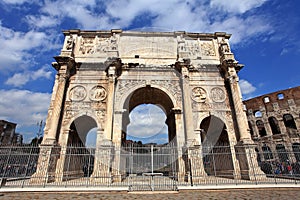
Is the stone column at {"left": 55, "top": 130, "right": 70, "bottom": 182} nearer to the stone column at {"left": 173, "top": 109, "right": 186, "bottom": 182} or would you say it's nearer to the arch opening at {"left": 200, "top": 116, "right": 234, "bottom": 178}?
the stone column at {"left": 173, "top": 109, "right": 186, "bottom": 182}

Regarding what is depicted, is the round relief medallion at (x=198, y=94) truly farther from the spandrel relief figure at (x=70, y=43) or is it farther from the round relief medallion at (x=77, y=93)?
the spandrel relief figure at (x=70, y=43)

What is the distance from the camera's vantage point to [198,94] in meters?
12.5

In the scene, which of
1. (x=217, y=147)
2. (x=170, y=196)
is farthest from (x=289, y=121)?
(x=170, y=196)

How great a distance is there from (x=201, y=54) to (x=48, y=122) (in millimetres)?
11689

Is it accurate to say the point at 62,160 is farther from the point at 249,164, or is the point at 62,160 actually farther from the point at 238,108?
the point at 238,108

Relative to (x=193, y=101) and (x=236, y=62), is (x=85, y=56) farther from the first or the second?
(x=236, y=62)

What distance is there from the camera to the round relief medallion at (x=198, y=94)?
40.7ft

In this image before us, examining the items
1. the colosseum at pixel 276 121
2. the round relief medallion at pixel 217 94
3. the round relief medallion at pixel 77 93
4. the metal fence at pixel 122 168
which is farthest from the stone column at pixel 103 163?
the colosseum at pixel 276 121

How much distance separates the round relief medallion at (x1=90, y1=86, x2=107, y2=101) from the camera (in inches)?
473

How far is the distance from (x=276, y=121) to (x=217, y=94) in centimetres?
1371

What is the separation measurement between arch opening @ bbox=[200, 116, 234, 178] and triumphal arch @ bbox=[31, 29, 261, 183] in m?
0.07

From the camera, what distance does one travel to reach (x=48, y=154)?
9.34m

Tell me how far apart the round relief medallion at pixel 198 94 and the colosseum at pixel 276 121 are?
11.8 meters

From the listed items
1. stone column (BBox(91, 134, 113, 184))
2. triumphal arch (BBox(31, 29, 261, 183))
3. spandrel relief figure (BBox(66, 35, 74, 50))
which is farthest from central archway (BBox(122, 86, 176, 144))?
spandrel relief figure (BBox(66, 35, 74, 50))
